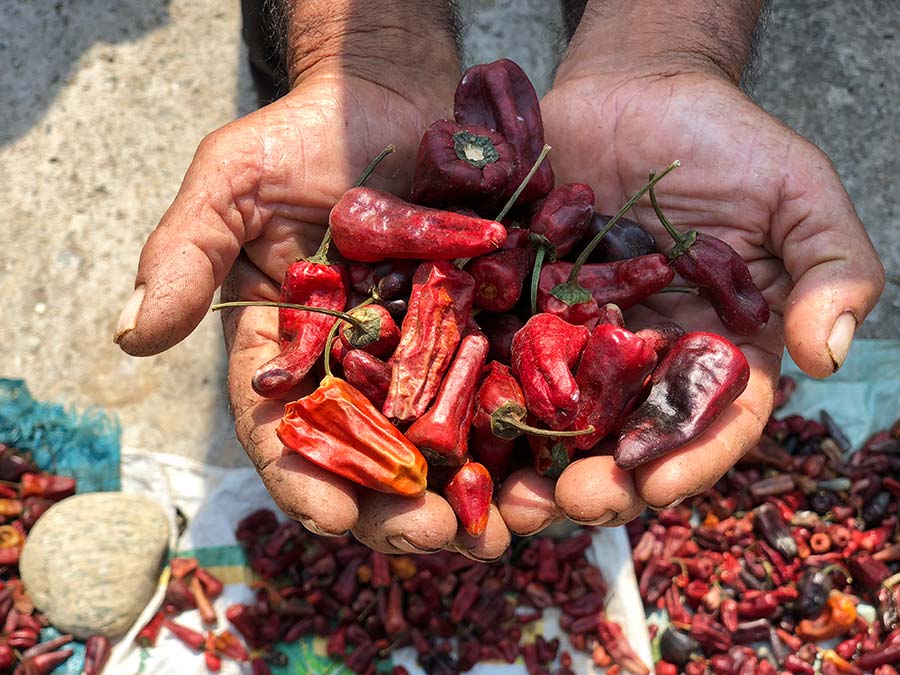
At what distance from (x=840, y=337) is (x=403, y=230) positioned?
1.70m

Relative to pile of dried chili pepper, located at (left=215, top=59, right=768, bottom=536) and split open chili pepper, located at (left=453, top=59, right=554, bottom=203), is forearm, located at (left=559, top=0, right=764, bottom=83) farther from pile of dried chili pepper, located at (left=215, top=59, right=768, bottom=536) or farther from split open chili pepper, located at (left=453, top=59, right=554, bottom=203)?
pile of dried chili pepper, located at (left=215, top=59, right=768, bottom=536)

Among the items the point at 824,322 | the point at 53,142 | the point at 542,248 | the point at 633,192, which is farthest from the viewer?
the point at 53,142

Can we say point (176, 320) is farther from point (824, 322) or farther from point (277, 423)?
point (824, 322)

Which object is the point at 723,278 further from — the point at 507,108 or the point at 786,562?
the point at 786,562

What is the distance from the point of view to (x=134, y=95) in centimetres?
671

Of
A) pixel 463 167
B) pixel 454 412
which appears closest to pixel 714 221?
pixel 463 167

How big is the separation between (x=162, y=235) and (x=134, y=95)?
382cm

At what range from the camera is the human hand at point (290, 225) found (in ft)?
10.6

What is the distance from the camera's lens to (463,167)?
12.1ft

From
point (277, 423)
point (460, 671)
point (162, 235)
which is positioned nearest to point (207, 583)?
point (460, 671)

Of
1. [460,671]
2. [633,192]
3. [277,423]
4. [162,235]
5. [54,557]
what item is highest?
[162,235]

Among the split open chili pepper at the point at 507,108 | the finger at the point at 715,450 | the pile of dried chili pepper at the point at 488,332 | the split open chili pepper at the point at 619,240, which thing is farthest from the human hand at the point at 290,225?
the split open chili pepper at the point at 619,240

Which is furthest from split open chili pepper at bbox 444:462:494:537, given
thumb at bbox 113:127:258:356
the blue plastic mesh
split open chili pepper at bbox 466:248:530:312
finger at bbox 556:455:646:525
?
the blue plastic mesh

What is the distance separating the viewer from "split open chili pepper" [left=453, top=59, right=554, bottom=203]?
13.1ft
